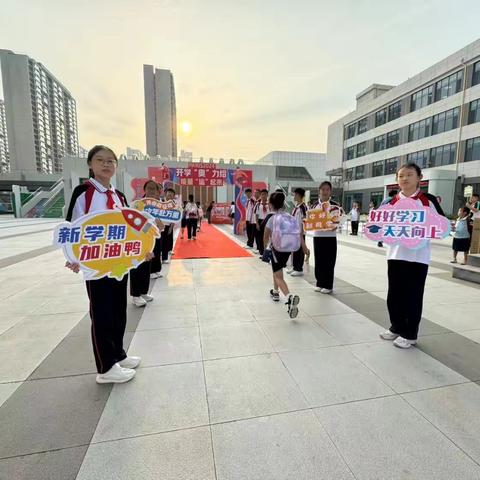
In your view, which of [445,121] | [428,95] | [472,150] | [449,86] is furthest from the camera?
[428,95]

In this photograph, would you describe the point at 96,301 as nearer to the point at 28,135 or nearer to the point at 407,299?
the point at 407,299

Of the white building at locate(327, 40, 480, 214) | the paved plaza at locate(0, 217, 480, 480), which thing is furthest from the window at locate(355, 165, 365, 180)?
the paved plaza at locate(0, 217, 480, 480)

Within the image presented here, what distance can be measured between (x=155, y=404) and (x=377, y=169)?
125ft

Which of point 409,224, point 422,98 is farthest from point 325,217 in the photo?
point 422,98

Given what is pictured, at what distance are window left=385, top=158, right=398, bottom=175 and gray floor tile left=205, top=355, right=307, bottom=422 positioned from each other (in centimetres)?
3429

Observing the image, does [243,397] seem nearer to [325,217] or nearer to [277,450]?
[277,450]

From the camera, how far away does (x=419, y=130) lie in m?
27.9

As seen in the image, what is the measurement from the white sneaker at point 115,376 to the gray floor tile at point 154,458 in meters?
0.60

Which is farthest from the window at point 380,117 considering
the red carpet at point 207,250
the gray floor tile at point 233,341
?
the gray floor tile at point 233,341

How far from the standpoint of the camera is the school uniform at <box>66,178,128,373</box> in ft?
6.96

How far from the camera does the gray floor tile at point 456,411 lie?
5.57 feet

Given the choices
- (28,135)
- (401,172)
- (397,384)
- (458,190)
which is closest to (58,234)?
(397,384)

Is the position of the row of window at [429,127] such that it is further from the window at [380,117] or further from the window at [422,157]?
the window at [380,117]

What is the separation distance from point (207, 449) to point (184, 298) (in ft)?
9.00
